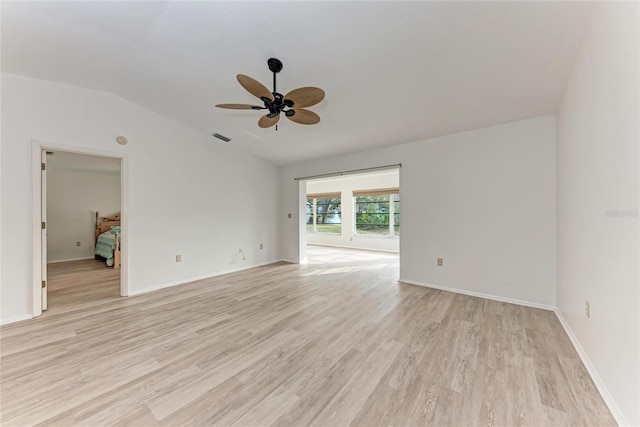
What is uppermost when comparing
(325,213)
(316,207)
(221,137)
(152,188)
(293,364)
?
(221,137)

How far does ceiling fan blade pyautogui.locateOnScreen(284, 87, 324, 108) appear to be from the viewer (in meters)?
2.05

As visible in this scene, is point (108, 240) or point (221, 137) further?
point (108, 240)

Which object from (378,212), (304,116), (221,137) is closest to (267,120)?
(304,116)

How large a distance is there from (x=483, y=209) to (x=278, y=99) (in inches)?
121

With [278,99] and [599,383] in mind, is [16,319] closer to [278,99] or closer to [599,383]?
[278,99]

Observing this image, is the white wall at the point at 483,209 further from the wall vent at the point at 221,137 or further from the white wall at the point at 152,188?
the white wall at the point at 152,188

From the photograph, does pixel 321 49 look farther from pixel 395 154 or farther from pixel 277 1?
pixel 395 154

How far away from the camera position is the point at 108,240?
5.56 metres

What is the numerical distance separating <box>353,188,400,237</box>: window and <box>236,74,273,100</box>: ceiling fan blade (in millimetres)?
5741

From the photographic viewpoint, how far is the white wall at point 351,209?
734 cm

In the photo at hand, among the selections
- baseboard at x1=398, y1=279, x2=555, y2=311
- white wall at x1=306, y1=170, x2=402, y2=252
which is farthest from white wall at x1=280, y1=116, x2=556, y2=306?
white wall at x1=306, y1=170, x2=402, y2=252

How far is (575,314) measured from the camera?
2.14 m

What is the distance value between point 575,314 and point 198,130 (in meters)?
5.51

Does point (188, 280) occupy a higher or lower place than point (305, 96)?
lower
